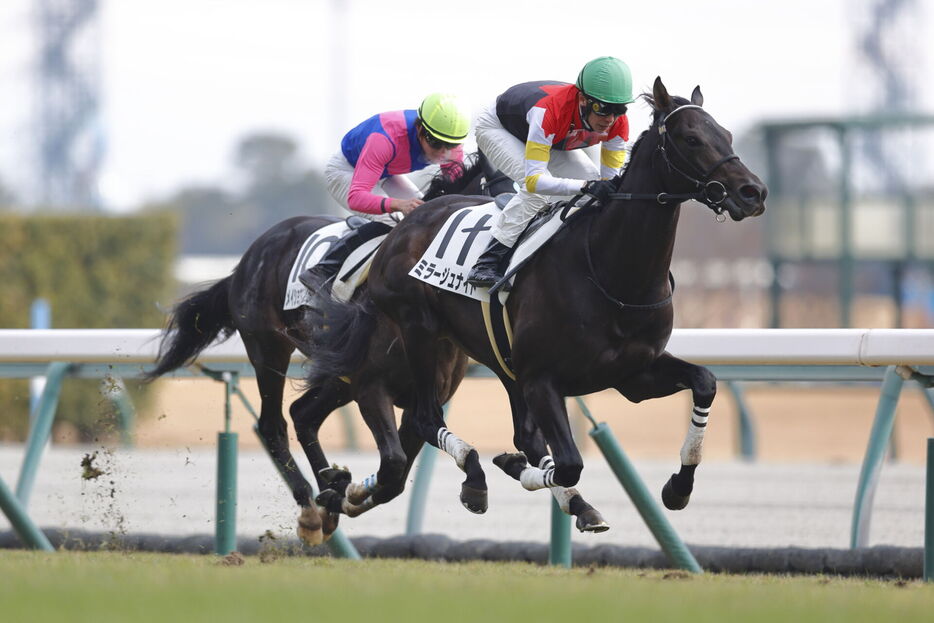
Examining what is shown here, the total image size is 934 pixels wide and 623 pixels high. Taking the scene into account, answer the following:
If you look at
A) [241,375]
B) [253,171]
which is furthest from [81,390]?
[253,171]

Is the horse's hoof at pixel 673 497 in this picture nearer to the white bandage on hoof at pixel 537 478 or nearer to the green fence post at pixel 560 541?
the white bandage on hoof at pixel 537 478

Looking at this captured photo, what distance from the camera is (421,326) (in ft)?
18.0

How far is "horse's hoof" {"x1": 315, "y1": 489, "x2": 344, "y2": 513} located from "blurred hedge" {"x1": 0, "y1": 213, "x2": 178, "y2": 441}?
28.5 feet

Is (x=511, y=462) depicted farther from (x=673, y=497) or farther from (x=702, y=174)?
(x=702, y=174)

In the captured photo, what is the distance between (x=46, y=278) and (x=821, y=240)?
1111 centimetres

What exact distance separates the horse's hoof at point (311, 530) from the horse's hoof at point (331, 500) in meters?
0.08

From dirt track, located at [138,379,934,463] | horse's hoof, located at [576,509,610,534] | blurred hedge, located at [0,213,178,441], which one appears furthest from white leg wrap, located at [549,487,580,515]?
blurred hedge, located at [0,213,178,441]

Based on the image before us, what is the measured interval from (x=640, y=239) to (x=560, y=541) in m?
1.34

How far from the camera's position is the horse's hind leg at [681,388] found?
15.7 feet

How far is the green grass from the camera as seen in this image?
339 centimetres

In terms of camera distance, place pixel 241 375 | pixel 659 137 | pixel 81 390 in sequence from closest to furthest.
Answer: pixel 659 137
pixel 241 375
pixel 81 390

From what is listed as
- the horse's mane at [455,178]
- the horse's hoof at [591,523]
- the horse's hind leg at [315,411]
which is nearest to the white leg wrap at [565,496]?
the horse's hoof at [591,523]

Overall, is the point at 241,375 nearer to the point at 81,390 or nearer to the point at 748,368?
the point at 748,368

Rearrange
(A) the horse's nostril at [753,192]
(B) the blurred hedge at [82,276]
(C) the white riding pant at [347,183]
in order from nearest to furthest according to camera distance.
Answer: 1. (A) the horse's nostril at [753,192]
2. (C) the white riding pant at [347,183]
3. (B) the blurred hedge at [82,276]
